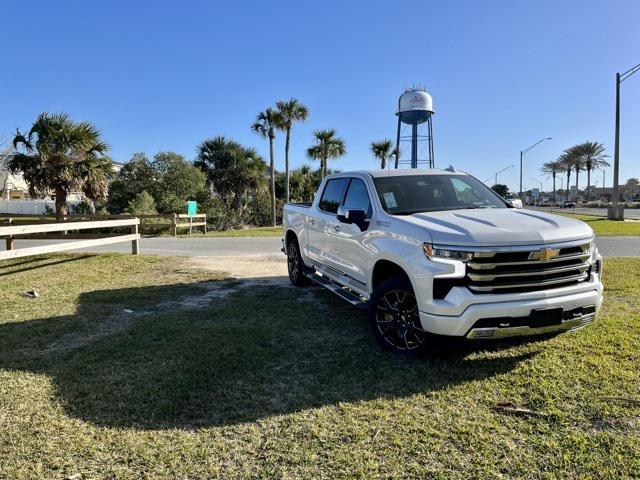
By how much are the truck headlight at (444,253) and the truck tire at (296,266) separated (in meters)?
3.82

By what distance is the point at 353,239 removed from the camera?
5.39 metres

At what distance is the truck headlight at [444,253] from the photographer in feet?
12.7

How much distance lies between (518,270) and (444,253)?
63cm

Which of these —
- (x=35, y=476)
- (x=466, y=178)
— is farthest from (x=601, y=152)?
(x=35, y=476)

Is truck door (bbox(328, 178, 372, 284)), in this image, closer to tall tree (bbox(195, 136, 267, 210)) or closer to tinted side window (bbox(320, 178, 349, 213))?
tinted side window (bbox(320, 178, 349, 213))

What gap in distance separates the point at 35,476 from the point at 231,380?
5.18 ft

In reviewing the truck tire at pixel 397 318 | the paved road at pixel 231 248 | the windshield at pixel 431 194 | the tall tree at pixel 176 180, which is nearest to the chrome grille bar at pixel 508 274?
the truck tire at pixel 397 318

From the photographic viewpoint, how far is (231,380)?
3996 mm

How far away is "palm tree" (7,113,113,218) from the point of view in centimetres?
2091

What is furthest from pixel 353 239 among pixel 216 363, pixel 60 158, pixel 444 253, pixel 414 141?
pixel 414 141

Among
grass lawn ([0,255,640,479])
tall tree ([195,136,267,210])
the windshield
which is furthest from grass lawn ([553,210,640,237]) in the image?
tall tree ([195,136,267,210])

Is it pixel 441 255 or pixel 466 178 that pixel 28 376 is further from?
pixel 466 178

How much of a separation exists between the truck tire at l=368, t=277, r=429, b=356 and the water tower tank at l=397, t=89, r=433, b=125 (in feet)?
112

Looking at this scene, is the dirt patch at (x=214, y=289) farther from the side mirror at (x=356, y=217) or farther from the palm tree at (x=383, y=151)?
the palm tree at (x=383, y=151)
